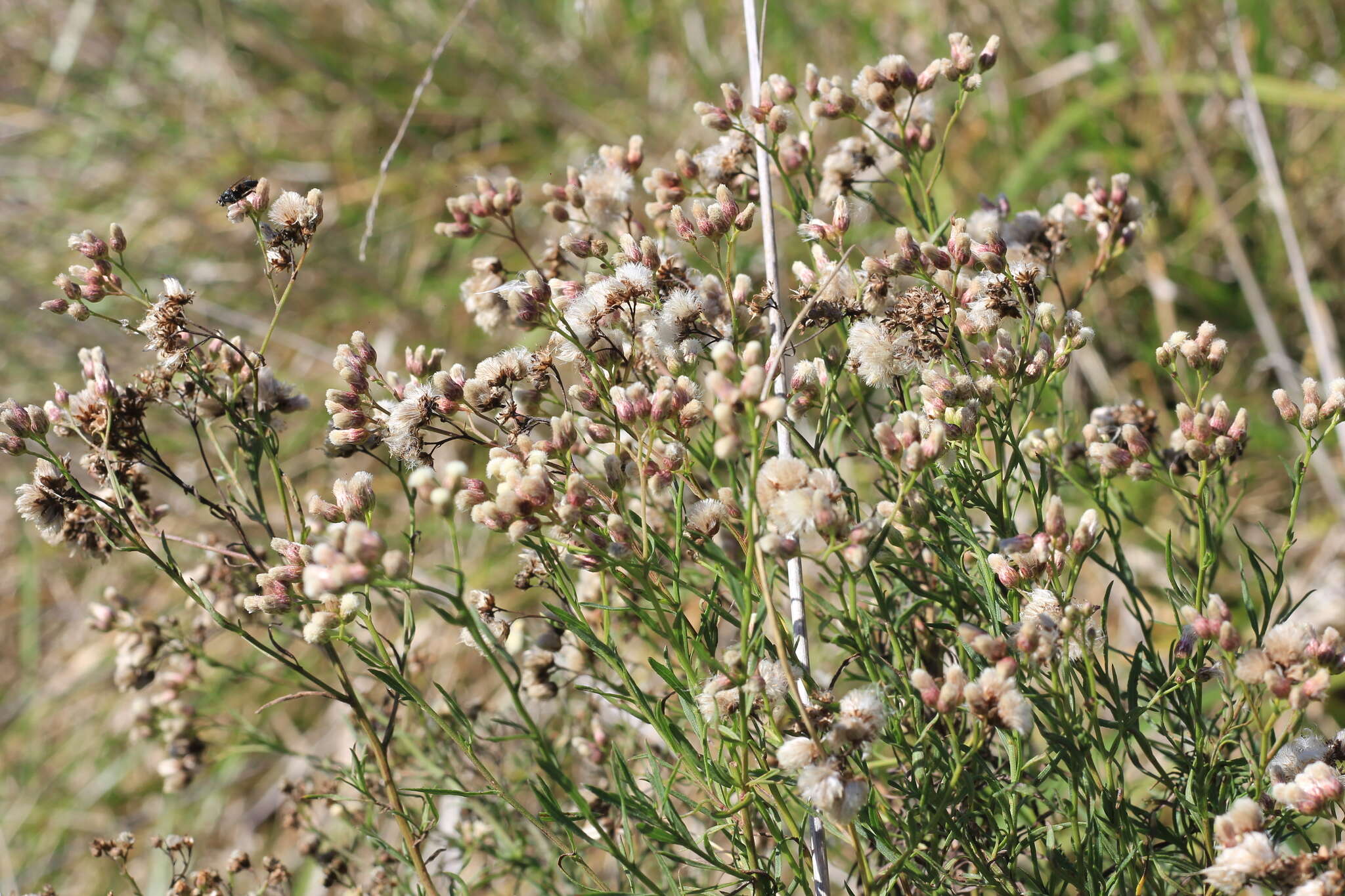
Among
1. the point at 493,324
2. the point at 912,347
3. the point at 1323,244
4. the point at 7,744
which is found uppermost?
the point at 1323,244

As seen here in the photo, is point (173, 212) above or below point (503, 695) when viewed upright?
above

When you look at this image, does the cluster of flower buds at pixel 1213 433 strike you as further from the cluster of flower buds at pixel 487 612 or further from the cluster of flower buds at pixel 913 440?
the cluster of flower buds at pixel 487 612

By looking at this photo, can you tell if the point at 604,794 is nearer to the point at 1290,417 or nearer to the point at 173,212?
the point at 1290,417

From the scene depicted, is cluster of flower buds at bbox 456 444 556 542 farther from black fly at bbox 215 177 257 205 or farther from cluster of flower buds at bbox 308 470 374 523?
black fly at bbox 215 177 257 205

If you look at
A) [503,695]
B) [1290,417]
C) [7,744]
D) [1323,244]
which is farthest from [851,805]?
[7,744]

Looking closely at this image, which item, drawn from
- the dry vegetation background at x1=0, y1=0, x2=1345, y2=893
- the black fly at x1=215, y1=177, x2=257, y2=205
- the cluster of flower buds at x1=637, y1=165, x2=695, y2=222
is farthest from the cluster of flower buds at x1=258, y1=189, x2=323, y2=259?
the dry vegetation background at x1=0, y1=0, x2=1345, y2=893

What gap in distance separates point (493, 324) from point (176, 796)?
8.44 ft

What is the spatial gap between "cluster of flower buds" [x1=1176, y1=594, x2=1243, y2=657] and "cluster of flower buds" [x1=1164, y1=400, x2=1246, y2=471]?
17 cm

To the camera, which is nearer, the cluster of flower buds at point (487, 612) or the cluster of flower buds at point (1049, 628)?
the cluster of flower buds at point (1049, 628)

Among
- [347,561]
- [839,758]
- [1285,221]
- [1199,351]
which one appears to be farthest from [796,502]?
[1285,221]

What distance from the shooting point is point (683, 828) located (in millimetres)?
947

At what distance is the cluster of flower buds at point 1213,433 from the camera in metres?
1.03

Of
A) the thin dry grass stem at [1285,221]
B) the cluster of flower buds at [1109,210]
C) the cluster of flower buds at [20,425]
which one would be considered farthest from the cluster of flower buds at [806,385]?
the thin dry grass stem at [1285,221]

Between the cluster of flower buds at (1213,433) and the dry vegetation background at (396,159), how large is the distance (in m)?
1.69
